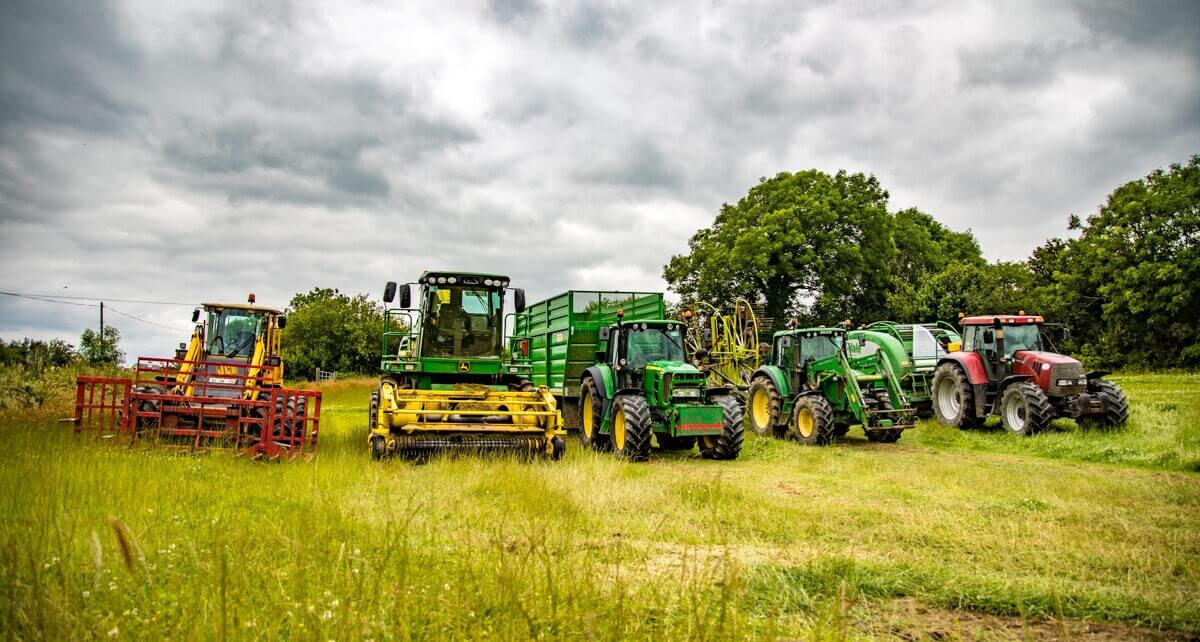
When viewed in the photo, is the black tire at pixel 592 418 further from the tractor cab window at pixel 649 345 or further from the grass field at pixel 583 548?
the grass field at pixel 583 548

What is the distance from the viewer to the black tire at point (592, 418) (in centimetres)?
1242

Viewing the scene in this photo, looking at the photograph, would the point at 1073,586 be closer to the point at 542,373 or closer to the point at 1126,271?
the point at 542,373

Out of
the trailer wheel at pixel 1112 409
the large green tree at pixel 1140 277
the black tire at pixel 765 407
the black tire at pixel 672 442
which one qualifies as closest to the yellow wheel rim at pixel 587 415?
the black tire at pixel 672 442

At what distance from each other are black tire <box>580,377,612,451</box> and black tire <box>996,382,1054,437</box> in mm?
Result: 7522

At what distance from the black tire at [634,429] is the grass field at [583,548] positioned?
33cm

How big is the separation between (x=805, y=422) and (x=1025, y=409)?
3.85 metres

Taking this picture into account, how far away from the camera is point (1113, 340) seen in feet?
110

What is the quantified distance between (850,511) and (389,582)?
4706 millimetres

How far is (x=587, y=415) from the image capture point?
43.5 feet

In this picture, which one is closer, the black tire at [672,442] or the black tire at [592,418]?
the black tire at [592,418]

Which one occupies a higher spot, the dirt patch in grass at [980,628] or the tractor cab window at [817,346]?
the tractor cab window at [817,346]

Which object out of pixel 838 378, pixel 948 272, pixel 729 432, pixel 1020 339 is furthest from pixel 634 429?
pixel 948 272

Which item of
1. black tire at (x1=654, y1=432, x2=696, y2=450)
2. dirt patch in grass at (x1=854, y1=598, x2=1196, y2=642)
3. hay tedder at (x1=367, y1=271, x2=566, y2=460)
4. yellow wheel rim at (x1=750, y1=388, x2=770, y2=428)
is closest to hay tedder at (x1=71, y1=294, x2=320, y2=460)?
hay tedder at (x1=367, y1=271, x2=566, y2=460)

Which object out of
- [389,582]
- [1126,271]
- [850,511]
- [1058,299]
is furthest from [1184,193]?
[389,582]
